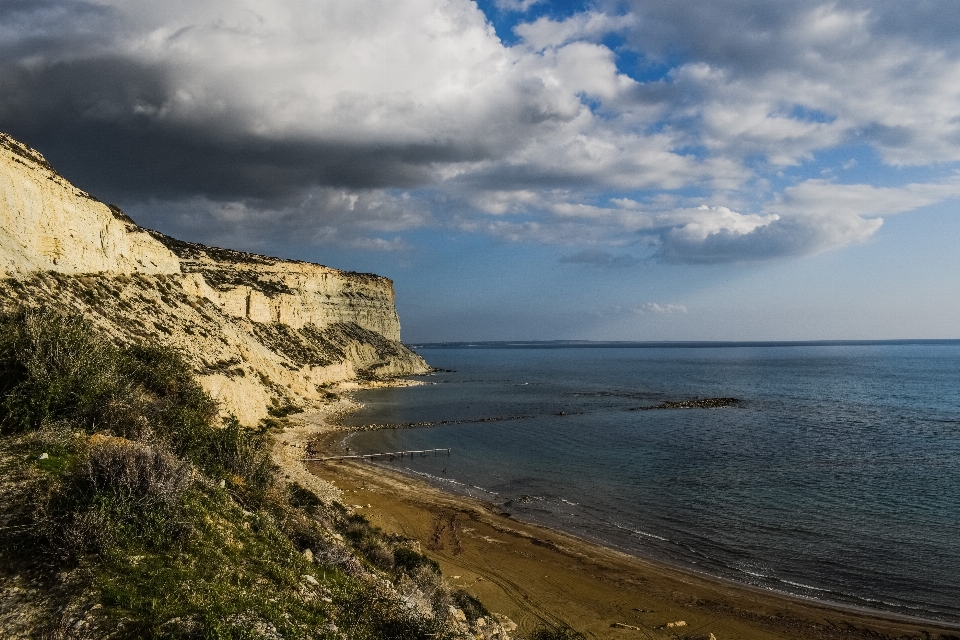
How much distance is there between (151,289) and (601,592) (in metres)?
39.2

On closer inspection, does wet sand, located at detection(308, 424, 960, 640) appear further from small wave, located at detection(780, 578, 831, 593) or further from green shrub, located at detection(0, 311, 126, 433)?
green shrub, located at detection(0, 311, 126, 433)

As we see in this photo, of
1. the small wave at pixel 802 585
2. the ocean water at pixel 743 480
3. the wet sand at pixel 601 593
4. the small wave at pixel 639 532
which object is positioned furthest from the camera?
the small wave at pixel 639 532

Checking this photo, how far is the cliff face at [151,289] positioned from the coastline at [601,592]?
18653 mm

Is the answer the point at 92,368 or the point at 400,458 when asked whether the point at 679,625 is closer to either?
the point at 92,368

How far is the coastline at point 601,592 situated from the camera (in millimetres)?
14984

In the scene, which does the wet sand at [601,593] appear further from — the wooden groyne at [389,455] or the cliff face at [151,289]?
the cliff face at [151,289]

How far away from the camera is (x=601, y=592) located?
17.0m

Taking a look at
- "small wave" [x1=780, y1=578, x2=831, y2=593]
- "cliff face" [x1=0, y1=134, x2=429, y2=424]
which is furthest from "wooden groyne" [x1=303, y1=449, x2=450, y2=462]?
"small wave" [x1=780, y1=578, x2=831, y2=593]

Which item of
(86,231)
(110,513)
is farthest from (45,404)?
(86,231)

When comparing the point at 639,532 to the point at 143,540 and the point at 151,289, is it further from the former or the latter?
the point at 151,289

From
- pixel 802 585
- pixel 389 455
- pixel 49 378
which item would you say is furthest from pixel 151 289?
pixel 802 585

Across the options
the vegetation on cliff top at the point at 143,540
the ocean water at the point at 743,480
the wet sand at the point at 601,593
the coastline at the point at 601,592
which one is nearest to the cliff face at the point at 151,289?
the ocean water at the point at 743,480

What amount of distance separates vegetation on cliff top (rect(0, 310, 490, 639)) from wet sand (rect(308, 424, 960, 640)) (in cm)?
336

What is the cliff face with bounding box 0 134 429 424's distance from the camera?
29.2m
